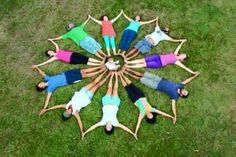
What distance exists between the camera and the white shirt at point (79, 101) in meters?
12.1

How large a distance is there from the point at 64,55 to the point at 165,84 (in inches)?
108

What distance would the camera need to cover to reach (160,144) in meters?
11.7

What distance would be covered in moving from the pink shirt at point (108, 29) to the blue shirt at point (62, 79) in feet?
4.66

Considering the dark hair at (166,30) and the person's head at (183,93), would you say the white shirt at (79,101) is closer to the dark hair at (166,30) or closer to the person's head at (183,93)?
the person's head at (183,93)

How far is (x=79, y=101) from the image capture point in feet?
39.9

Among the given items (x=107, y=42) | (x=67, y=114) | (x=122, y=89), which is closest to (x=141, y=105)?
(x=122, y=89)

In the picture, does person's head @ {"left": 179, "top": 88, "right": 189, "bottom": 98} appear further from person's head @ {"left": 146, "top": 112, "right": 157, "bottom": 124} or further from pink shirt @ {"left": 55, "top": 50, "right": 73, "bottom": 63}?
pink shirt @ {"left": 55, "top": 50, "right": 73, "bottom": 63}

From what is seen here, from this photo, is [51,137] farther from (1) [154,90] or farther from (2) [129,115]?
(1) [154,90]

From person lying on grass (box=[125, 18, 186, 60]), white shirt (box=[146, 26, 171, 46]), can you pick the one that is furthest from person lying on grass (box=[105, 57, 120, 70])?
white shirt (box=[146, 26, 171, 46])

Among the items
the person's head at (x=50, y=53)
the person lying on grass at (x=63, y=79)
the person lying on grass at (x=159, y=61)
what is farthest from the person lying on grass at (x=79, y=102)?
the person's head at (x=50, y=53)

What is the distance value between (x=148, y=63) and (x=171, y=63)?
1.97 ft

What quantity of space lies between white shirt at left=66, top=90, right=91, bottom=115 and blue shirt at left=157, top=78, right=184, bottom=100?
1.81 metres

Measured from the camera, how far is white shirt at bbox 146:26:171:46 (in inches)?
523

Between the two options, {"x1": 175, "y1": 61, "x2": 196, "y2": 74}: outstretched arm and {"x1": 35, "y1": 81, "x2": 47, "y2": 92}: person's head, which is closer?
{"x1": 35, "y1": 81, "x2": 47, "y2": 92}: person's head
